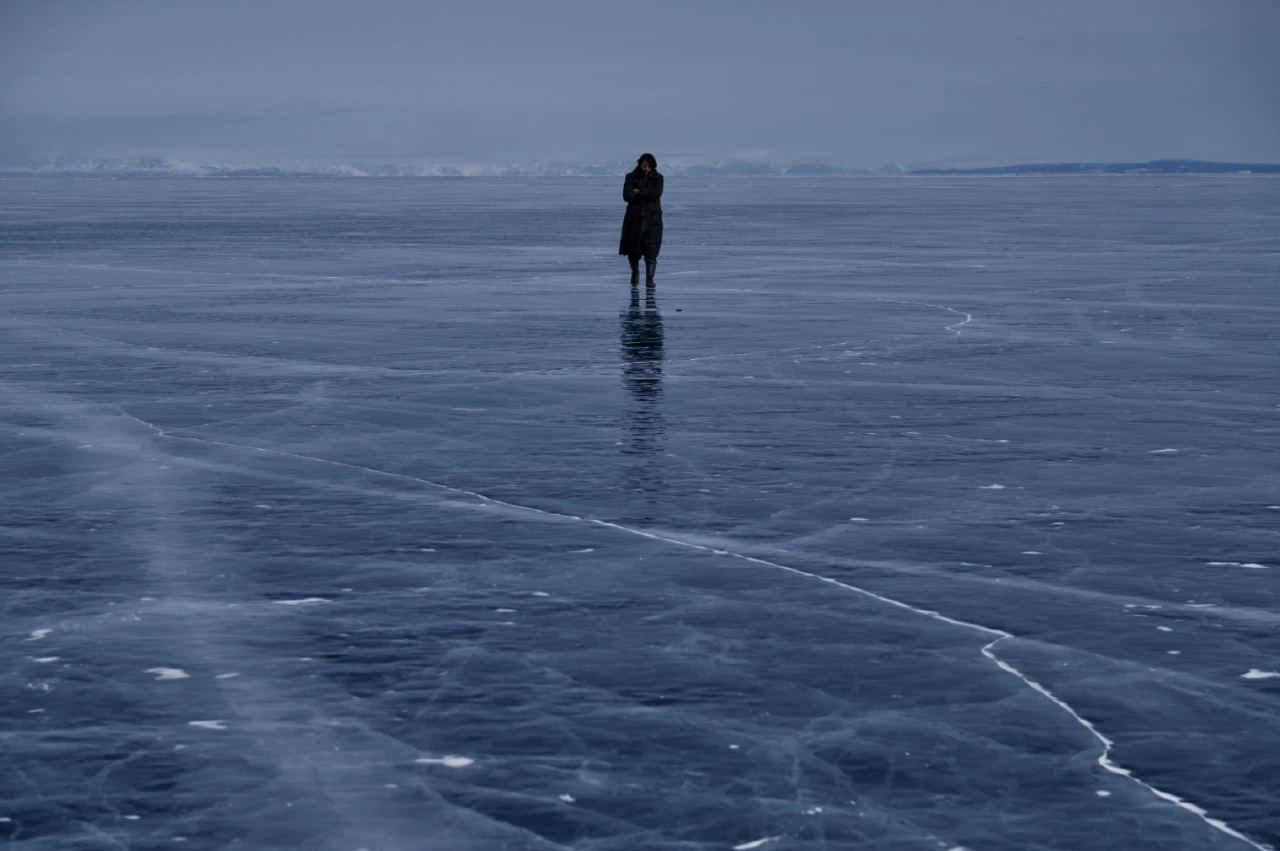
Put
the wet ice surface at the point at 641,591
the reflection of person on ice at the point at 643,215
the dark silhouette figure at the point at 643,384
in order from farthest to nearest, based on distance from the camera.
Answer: the reflection of person on ice at the point at 643,215
the dark silhouette figure at the point at 643,384
the wet ice surface at the point at 641,591

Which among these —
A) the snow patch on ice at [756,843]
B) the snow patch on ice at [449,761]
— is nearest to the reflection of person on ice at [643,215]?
the snow patch on ice at [449,761]

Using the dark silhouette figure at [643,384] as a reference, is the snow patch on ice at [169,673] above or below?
below

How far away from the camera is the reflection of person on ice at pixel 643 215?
22219mm

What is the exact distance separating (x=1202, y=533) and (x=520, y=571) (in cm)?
324

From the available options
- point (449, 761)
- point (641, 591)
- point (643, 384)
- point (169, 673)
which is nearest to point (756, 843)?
point (449, 761)

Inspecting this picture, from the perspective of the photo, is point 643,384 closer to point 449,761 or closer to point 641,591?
point 641,591

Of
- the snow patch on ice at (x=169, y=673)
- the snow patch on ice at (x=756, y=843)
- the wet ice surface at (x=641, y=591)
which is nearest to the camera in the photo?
the snow patch on ice at (x=756, y=843)

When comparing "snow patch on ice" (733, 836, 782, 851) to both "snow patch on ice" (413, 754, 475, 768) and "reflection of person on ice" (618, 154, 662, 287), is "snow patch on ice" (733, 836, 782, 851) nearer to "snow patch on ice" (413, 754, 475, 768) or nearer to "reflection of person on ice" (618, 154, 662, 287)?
"snow patch on ice" (413, 754, 475, 768)

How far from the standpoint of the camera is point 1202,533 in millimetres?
8766

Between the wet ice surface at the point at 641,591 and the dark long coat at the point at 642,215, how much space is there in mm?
4219

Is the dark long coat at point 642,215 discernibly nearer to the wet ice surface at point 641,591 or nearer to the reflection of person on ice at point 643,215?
the reflection of person on ice at point 643,215

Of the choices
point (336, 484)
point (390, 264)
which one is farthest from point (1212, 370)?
point (390, 264)

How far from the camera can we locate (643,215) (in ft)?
75.2

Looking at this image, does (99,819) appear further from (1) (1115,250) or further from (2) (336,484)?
(1) (1115,250)
